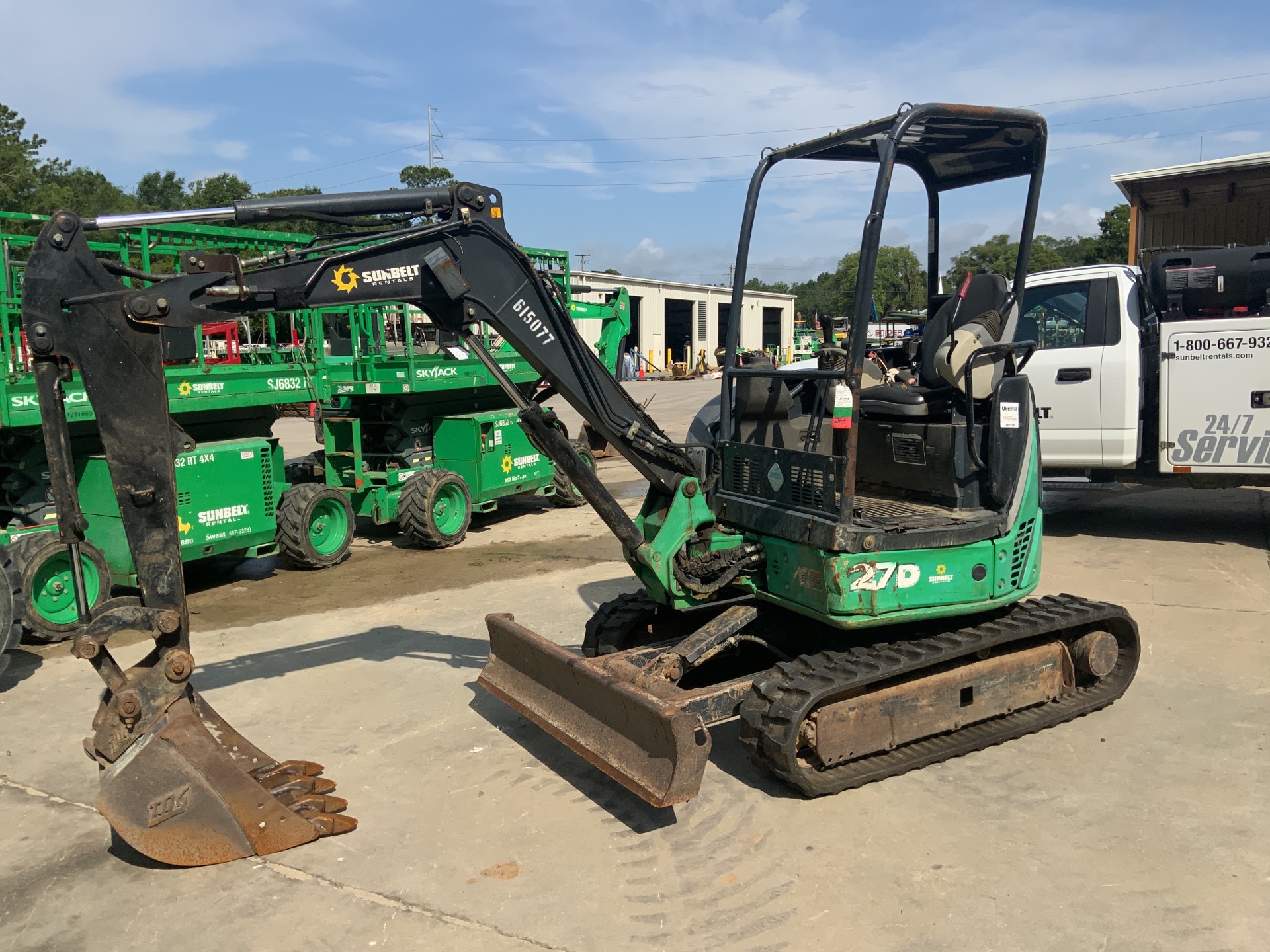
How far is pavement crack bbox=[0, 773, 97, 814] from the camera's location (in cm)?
470

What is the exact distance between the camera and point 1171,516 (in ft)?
35.0

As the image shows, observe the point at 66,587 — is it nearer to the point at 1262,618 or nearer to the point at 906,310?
the point at 906,310

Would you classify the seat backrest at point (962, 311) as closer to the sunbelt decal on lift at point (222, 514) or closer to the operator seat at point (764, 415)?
the operator seat at point (764, 415)

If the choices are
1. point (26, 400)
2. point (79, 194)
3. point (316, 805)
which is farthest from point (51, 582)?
point (79, 194)

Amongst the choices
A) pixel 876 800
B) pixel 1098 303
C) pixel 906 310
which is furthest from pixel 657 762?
pixel 1098 303

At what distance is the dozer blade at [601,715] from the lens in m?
4.04

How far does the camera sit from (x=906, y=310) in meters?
6.59

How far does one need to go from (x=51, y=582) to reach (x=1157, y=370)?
9387mm

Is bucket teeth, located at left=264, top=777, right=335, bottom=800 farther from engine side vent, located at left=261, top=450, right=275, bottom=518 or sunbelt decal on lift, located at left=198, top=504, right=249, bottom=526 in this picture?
engine side vent, located at left=261, top=450, right=275, bottom=518

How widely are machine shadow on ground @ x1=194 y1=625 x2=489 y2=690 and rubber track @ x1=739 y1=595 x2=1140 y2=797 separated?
8.73ft

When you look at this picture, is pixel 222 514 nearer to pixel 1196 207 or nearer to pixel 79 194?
pixel 1196 207

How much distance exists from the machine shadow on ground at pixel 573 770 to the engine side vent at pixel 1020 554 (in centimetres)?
215

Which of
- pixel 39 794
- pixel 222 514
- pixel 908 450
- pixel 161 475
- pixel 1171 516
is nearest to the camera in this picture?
pixel 161 475

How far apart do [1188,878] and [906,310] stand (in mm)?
3821
